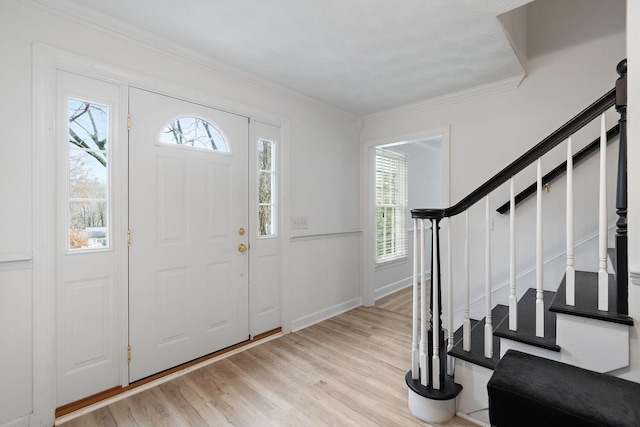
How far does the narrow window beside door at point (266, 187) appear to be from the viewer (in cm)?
285

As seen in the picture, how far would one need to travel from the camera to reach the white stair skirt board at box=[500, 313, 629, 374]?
1.29 metres

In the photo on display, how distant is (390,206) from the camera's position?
15.2ft

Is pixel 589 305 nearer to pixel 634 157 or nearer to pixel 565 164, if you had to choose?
pixel 634 157

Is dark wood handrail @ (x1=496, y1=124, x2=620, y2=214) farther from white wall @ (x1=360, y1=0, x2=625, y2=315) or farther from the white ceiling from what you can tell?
the white ceiling

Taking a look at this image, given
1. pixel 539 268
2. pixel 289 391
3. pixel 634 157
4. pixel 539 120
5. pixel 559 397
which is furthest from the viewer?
pixel 539 120

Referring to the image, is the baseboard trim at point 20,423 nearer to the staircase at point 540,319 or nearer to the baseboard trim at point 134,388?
the baseboard trim at point 134,388

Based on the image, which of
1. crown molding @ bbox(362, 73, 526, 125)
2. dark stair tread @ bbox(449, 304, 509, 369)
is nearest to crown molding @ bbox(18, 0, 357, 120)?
crown molding @ bbox(362, 73, 526, 125)

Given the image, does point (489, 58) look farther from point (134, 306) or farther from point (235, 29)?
point (134, 306)

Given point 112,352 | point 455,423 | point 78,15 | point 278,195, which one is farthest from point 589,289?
point 78,15

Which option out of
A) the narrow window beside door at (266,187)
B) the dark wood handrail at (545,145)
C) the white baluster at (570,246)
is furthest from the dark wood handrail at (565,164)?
the narrow window beside door at (266,187)

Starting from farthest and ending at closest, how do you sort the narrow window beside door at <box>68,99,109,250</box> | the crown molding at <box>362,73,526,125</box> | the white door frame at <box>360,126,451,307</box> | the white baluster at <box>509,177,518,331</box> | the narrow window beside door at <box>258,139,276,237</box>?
the white door frame at <box>360,126,451,307</box>
the narrow window beside door at <box>258,139,276,237</box>
the crown molding at <box>362,73,526,125</box>
the narrow window beside door at <box>68,99,109,250</box>
the white baluster at <box>509,177,518,331</box>

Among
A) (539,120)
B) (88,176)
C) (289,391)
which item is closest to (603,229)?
(539,120)

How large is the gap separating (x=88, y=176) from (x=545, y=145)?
2.70 m

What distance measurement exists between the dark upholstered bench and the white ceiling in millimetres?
2007
